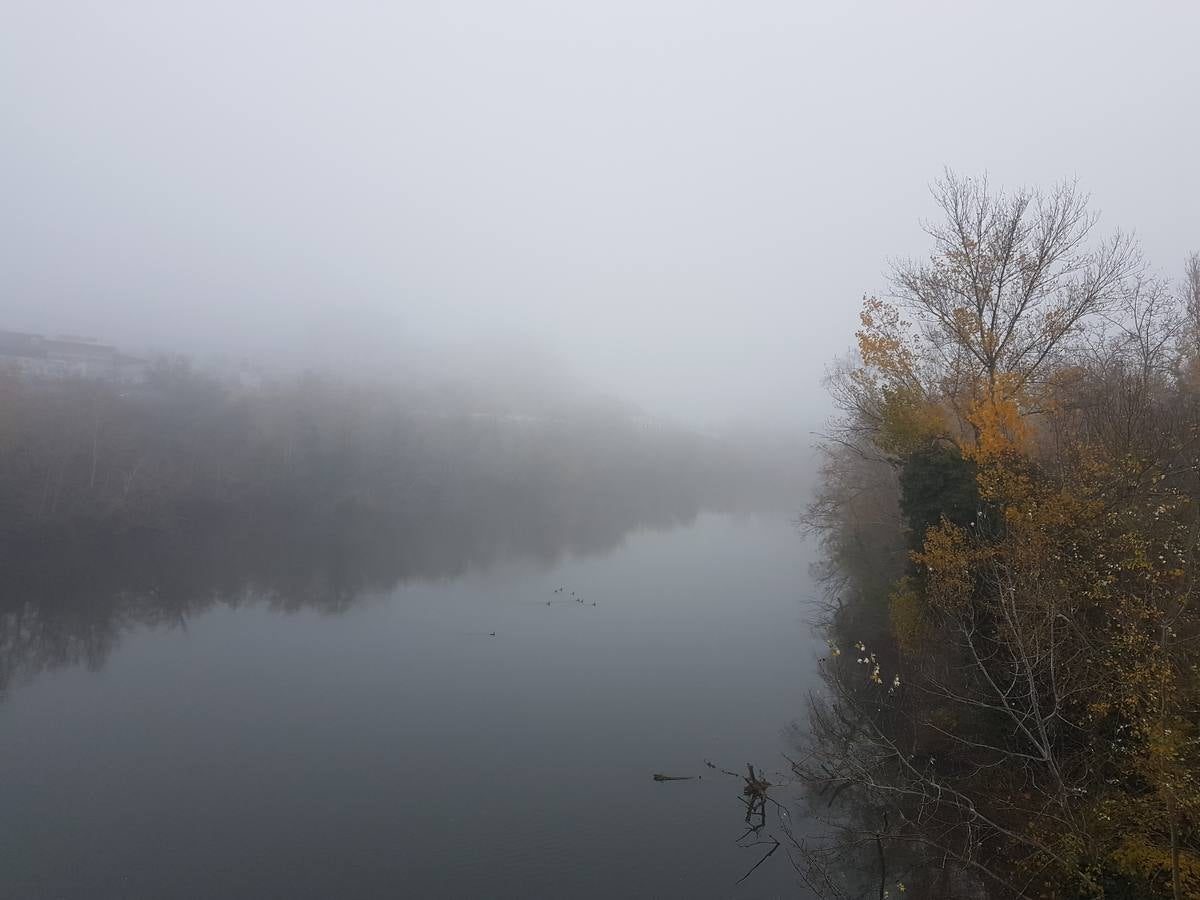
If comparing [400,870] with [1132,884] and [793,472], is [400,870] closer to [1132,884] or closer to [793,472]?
[1132,884]

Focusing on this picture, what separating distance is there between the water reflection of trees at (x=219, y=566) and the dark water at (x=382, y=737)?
260 mm

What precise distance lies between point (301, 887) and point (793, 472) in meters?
96.9

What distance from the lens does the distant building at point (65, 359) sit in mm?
63219

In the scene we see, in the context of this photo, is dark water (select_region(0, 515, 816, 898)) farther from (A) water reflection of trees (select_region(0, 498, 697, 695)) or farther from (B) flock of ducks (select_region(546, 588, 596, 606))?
(B) flock of ducks (select_region(546, 588, 596, 606))

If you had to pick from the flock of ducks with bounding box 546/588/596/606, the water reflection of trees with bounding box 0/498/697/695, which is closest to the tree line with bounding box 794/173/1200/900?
Answer: the flock of ducks with bounding box 546/588/596/606

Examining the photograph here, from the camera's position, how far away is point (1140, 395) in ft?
39.2

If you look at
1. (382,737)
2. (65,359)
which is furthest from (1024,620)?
(65,359)

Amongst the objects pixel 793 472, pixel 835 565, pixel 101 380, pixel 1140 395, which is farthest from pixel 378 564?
pixel 793 472

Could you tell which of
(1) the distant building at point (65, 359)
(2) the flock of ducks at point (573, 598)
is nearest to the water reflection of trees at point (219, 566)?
(2) the flock of ducks at point (573, 598)

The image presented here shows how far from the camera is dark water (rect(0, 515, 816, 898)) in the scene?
12.4m

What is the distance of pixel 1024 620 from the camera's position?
10.1 m

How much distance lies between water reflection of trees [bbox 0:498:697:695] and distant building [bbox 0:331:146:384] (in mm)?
23692

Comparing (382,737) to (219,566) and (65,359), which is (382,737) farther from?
(65,359)

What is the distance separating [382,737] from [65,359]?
3209 inches
